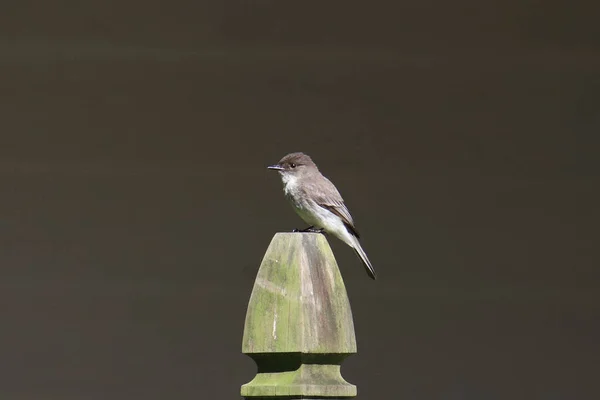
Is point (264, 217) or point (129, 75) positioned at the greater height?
point (129, 75)

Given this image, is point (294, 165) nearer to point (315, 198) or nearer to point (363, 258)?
point (315, 198)

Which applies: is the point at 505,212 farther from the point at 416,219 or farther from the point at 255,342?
the point at 255,342

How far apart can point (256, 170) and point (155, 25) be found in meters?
0.83

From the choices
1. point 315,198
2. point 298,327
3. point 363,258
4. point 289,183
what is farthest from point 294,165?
point 298,327

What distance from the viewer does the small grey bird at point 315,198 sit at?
558cm

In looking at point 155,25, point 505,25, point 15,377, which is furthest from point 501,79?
point 15,377

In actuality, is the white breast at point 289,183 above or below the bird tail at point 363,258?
above

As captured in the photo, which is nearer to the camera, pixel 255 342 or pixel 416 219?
pixel 255 342

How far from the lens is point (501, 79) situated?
5.85 meters

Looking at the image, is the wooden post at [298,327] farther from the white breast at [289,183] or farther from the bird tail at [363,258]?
the white breast at [289,183]

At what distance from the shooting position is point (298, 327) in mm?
2490

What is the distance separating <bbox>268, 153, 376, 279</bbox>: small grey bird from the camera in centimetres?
558

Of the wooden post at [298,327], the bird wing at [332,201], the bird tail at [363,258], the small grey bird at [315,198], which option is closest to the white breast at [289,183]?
the small grey bird at [315,198]

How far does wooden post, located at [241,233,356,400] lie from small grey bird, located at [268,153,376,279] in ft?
9.56
